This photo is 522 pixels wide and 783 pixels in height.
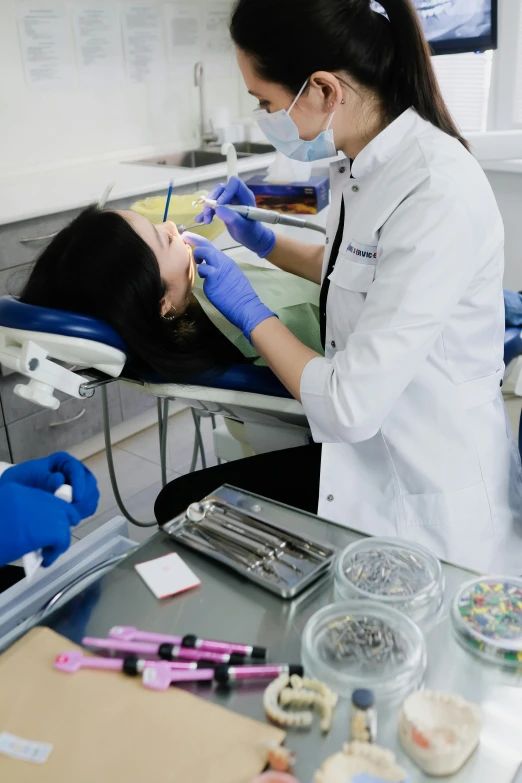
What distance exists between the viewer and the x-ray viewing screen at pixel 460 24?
3.12 meters

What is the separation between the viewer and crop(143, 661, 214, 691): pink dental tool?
0.73 m

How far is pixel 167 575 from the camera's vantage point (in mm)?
885

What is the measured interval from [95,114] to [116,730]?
306cm

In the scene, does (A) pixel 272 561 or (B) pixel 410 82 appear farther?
(B) pixel 410 82

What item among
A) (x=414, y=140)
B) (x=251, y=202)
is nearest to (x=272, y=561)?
(x=414, y=140)

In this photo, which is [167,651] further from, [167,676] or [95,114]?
[95,114]

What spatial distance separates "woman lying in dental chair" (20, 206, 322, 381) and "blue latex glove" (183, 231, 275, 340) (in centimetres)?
14

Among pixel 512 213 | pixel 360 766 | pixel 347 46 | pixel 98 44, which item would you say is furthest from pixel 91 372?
pixel 512 213

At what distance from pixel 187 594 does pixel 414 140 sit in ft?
2.86

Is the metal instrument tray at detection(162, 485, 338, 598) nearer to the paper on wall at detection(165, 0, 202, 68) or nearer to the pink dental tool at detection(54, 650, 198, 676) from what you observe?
the pink dental tool at detection(54, 650, 198, 676)

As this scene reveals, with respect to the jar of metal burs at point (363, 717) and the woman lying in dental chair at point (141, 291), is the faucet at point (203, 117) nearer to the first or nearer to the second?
the woman lying in dental chair at point (141, 291)

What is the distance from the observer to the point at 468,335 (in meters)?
1.29

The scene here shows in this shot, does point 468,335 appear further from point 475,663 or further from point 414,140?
point 475,663

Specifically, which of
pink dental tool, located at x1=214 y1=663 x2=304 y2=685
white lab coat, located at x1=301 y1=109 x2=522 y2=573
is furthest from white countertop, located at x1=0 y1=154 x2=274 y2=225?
pink dental tool, located at x1=214 y1=663 x2=304 y2=685
